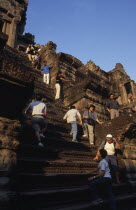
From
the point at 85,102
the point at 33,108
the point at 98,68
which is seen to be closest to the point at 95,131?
the point at 85,102

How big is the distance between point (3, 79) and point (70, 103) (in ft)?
20.1

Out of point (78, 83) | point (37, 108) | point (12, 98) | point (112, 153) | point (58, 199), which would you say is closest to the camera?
point (58, 199)

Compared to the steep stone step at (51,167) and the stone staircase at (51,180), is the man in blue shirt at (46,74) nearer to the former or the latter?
the stone staircase at (51,180)

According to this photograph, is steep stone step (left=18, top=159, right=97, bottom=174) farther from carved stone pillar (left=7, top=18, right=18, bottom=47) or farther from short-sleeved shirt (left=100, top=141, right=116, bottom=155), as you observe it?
carved stone pillar (left=7, top=18, right=18, bottom=47)

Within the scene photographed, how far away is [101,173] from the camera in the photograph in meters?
3.65

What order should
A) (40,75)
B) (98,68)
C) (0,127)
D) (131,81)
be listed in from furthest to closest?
(131,81) < (98,68) < (40,75) < (0,127)

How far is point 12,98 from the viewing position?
10.4ft

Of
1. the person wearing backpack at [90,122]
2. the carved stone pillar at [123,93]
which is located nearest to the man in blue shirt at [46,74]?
the person wearing backpack at [90,122]

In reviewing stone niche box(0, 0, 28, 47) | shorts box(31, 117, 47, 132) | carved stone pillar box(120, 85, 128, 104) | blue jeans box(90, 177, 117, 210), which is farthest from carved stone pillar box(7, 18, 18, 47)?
blue jeans box(90, 177, 117, 210)

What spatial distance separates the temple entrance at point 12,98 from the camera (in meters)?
3.12

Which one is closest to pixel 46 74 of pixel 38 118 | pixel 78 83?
pixel 78 83

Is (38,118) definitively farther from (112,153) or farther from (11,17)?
(11,17)

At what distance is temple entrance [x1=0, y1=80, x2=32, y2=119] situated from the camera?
3121 mm

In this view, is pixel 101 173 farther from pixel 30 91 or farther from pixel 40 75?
pixel 40 75
